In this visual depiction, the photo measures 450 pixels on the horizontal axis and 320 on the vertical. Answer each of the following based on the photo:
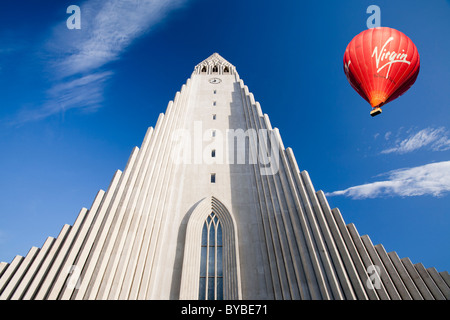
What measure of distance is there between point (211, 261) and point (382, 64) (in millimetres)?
14517

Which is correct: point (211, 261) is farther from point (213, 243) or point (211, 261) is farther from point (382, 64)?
point (382, 64)

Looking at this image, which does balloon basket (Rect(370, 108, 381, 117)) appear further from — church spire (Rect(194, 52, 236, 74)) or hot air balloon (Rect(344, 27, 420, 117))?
church spire (Rect(194, 52, 236, 74))

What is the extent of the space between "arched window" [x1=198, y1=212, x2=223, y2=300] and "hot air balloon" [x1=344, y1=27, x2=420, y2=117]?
38.6ft

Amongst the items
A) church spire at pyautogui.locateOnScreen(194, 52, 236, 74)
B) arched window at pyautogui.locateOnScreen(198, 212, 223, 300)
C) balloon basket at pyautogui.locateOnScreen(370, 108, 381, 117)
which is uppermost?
church spire at pyautogui.locateOnScreen(194, 52, 236, 74)

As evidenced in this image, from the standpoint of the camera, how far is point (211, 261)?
1240 cm

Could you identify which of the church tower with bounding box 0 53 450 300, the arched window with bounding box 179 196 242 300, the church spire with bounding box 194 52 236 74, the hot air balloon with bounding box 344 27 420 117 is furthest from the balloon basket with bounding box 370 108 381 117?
the church spire with bounding box 194 52 236 74

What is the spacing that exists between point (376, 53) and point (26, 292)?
19.9 m

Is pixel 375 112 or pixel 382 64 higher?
pixel 382 64

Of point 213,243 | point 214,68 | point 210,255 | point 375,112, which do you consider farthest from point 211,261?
point 214,68

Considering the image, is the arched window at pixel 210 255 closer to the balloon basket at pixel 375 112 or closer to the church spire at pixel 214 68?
the balloon basket at pixel 375 112

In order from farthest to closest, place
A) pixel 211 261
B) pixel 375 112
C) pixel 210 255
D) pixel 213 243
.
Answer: pixel 213 243, pixel 375 112, pixel 210 255, pixel 211 261

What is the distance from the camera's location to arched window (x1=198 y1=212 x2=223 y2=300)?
11188 millimetres

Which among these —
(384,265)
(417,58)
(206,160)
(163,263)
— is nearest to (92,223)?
(163,263)

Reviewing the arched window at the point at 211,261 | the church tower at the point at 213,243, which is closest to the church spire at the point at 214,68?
the church tower at the point at 213,243
